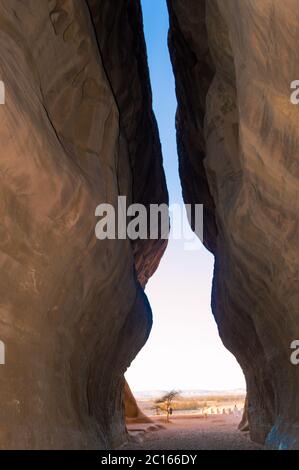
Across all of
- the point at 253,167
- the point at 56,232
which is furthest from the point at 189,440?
the point at 253,167

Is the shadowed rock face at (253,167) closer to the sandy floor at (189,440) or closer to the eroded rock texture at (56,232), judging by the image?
the sandy floor at (189,440)

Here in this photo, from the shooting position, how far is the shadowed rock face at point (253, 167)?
632cm

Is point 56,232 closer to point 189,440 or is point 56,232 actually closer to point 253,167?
point 253,167

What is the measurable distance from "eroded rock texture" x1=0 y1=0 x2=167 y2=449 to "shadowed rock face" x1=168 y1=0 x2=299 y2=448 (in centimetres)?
289

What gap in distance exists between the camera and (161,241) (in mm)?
23625

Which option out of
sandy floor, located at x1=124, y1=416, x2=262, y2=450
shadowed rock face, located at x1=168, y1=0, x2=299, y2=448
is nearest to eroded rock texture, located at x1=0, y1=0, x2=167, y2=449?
sandy floor, located at x1=124, y1=416, x2=262, y2=450

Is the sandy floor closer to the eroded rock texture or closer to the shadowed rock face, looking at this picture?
the shadowed rock face

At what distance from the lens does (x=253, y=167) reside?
798cm

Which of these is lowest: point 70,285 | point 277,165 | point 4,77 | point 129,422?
point 129,422

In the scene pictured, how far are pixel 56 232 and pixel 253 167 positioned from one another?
3586 millimetres

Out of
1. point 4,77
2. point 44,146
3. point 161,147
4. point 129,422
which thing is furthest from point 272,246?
point 129,422

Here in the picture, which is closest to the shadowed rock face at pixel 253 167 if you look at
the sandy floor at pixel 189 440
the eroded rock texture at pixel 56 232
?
the sandy floor at pixel 189 440
